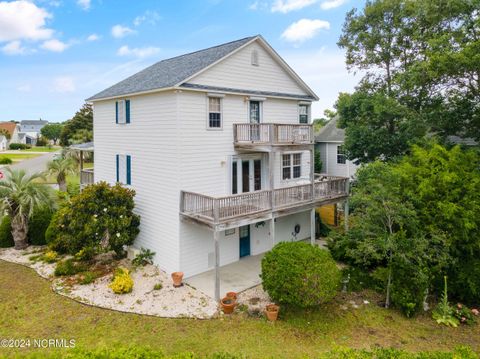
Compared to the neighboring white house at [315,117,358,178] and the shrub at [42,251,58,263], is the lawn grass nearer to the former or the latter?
the shrub at [42,251,58,263]

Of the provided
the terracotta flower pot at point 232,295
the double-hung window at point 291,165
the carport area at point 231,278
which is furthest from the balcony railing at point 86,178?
the terracotta flower pot at point 232,295

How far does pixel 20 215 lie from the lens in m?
16.9

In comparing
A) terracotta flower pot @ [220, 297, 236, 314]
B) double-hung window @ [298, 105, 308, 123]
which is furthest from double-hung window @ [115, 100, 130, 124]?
terracotta flower pot @ [220, 297, 236, 314]

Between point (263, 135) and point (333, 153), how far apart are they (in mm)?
17287

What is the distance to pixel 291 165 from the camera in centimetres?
1917

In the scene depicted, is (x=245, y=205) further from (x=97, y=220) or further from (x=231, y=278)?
(x=97, y=220)

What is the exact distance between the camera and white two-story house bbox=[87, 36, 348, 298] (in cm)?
1409

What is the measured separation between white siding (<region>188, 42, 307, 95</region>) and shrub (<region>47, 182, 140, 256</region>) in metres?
6.32

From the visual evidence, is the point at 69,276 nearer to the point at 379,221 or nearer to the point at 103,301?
the point at 103,301

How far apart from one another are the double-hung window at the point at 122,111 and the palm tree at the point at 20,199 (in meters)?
5.41

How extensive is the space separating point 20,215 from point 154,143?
26.5 feet

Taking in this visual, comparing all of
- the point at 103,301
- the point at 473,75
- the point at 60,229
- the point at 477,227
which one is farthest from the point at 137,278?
the point at 473,75

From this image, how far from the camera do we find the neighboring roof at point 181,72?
47.6 ft

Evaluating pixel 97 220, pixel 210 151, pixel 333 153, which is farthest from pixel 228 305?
pixel 333 153
